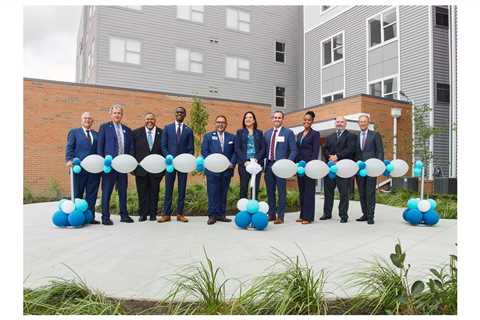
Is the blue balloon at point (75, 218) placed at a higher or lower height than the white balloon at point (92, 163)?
lower

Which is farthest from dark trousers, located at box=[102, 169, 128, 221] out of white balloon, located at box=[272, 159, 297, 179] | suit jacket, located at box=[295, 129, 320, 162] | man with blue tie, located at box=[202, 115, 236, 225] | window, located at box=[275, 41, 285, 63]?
window, located at box=[275, 41, 285, 63]

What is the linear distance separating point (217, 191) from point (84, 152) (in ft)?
8.15

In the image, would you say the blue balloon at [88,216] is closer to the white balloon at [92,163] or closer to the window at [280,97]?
the white balloon at [92,163]

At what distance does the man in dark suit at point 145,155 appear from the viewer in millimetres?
7055

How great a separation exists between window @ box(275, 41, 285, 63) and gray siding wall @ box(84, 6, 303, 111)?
26cm

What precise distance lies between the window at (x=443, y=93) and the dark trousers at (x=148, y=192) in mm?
12464

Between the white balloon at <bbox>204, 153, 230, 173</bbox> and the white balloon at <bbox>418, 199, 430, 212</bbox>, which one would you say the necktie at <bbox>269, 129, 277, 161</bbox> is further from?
the white balloon at <bbox>418, 199, 430, 212</bbox>

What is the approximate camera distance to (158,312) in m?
2.75

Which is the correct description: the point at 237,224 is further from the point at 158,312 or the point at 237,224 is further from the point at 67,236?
the point at 158,312

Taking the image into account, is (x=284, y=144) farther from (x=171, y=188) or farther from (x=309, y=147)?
(x=171, y=188)

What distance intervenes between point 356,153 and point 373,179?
658 mm

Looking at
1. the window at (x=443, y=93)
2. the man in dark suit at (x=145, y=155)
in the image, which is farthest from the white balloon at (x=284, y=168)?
the window at (x=443, y=93)

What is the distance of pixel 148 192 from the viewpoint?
→ 7.29m

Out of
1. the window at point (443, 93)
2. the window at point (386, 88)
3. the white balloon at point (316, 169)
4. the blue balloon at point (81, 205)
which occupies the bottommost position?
the blue balloon at point (81, 205)
